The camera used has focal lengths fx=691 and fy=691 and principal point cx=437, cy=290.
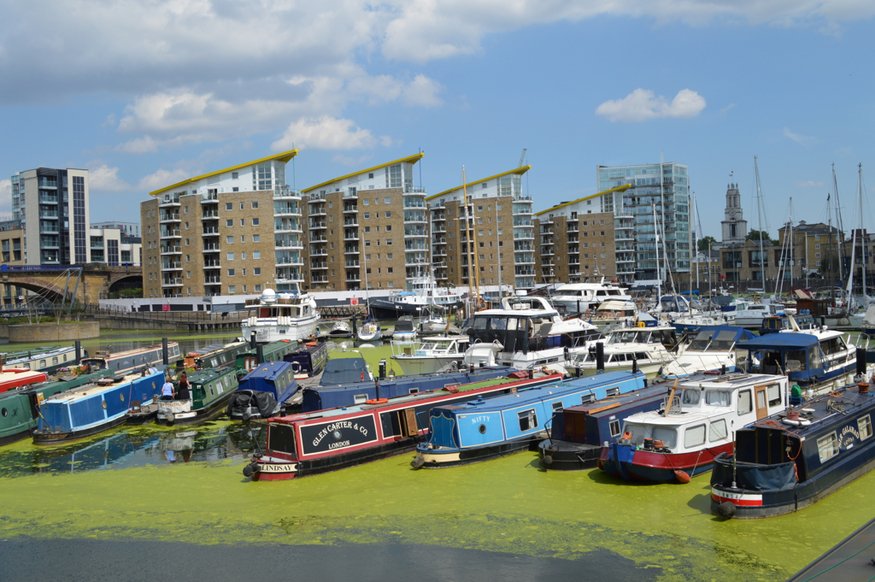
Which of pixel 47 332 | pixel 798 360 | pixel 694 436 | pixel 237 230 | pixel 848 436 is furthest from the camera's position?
pixel 237 230

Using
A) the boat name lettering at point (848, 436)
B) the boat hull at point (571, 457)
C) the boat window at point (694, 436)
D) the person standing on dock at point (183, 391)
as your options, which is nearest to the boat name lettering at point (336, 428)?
the boat hull at point (571, 457)

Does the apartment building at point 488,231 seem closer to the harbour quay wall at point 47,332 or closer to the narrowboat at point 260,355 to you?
the harbour quay wall at point 47,332

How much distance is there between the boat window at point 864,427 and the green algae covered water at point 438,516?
41.5 inches

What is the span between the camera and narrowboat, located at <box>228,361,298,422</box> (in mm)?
27969

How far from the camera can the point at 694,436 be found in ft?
58.2

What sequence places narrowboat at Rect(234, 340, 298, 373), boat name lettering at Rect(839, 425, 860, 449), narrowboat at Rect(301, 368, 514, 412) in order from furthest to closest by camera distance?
narrowboat at Rect(234, 340, 298, 373), narrowboat at Rect(301, 368, 514, 412), boat name lettering at Rect(839, 425, 860, 449)

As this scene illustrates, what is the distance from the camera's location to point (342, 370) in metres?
28.8

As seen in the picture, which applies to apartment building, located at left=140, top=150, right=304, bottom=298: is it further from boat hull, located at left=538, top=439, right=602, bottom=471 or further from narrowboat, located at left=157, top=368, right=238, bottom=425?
boat hull, located at left=538, top=439, right=602, bottom=471

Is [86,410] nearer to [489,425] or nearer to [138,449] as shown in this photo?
[138,449]

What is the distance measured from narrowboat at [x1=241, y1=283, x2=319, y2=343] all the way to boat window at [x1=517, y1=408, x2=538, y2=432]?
37003 mm

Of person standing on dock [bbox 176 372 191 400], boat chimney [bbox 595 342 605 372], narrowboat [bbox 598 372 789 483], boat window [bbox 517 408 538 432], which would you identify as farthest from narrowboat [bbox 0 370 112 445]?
boat chimney [bbox 595 342 605 372]

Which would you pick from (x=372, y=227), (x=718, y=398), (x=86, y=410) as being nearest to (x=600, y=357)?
(x=718, y=398)

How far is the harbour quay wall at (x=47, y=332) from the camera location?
6969cm

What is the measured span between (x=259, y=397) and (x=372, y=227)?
2891 inches
